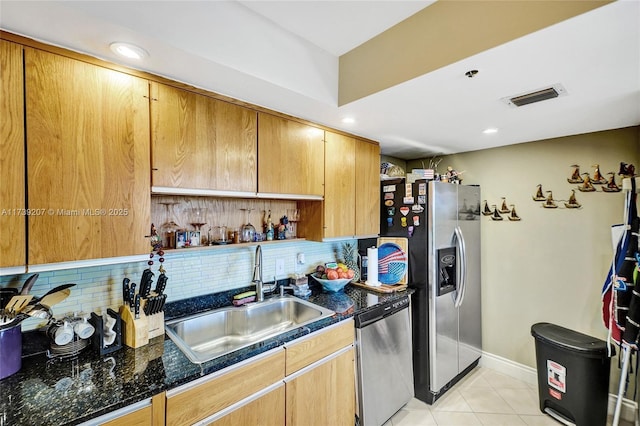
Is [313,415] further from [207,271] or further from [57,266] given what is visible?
[57,266]

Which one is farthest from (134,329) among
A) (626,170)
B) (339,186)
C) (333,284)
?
(626,170)

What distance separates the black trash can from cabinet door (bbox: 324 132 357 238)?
1.77m

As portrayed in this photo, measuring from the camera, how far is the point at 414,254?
2.46m

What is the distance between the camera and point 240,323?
1.96 meters

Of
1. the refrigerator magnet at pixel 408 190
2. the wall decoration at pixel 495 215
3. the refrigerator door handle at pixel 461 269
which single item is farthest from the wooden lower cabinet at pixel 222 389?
A: the wall decoration at pixel 495 215

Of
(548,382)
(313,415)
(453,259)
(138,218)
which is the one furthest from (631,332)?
(138,218)

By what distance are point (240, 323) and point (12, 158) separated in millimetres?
1452

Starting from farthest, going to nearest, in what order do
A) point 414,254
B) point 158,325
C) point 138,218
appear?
point 414,254, point 158,325, point 138,218

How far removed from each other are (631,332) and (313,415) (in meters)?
1.95

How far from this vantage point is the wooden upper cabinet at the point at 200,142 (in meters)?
1.43

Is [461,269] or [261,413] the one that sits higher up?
[461,269]

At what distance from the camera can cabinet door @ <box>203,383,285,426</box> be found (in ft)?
4.37

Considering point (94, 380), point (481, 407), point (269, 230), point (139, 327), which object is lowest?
point (481, 407)

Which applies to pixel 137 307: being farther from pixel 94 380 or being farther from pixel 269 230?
pixel 269 230
